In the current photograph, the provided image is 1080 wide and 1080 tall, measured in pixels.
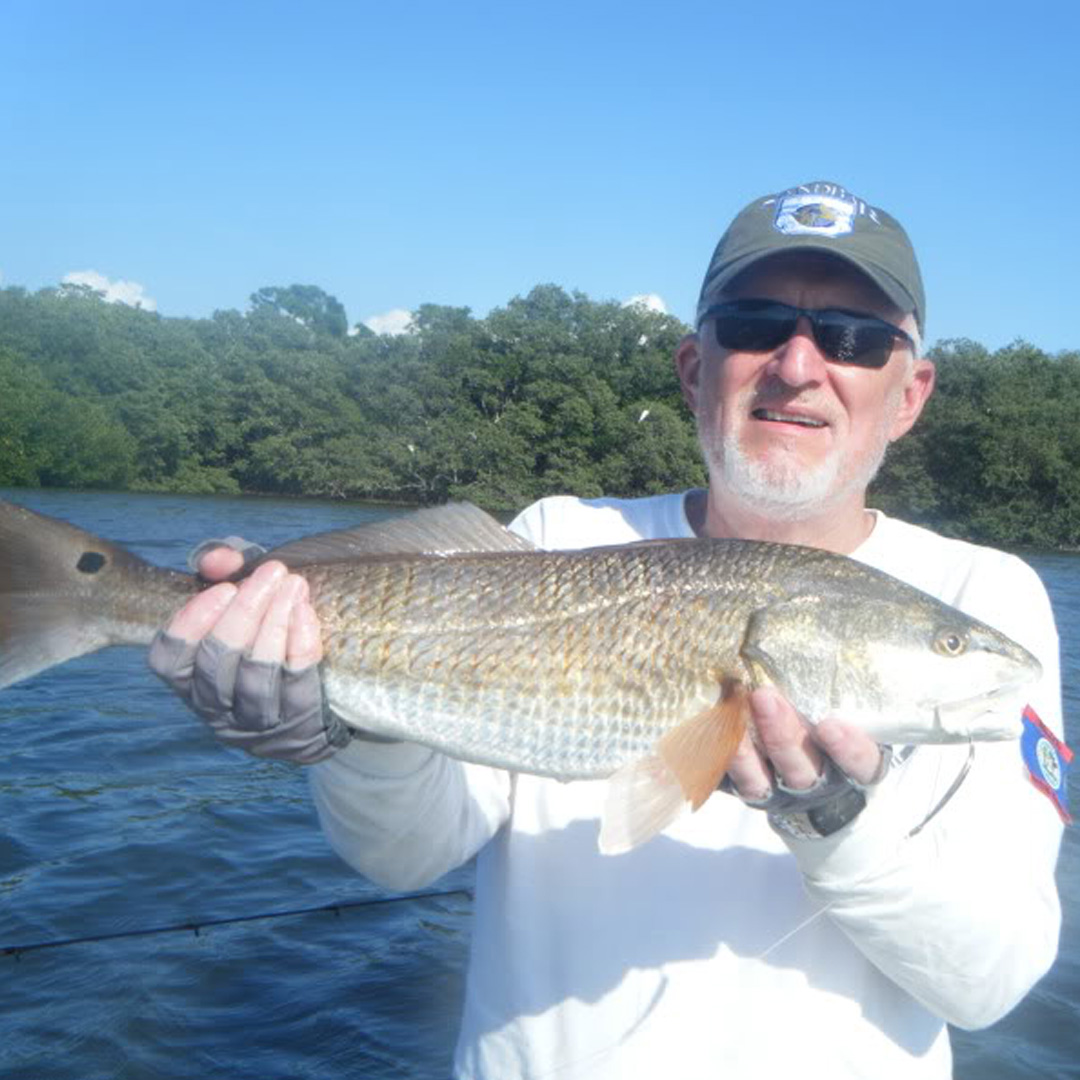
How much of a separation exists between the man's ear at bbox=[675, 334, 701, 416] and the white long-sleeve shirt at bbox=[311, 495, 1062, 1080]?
1099 mm

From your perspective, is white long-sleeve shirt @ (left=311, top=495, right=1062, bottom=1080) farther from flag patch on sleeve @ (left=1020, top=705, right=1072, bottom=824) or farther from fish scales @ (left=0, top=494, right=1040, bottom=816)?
fish scales @ (left=0, top=494, right=1040, bottom=816)

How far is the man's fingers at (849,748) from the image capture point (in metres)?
2.37

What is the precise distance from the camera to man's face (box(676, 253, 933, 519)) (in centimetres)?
309

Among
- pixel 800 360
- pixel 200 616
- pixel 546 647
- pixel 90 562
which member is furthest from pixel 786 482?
pixel 90 562

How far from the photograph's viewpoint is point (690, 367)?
11.8 feet

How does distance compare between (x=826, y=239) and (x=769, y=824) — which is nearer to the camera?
(x=769, y=824)

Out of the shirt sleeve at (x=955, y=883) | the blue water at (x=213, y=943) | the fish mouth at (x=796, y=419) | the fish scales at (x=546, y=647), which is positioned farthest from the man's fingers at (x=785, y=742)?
the blue water at (x=213, y=943)

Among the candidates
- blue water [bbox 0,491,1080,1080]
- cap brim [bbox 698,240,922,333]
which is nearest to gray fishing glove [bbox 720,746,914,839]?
cap brim [bbox 698,240,922,333]

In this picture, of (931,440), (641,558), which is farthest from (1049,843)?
(931,440)

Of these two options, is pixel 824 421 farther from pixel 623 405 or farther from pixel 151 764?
pixel 623 405

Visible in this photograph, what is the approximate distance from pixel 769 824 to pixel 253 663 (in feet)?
3.94

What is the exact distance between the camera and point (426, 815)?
2779mm

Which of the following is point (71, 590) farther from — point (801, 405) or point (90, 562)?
point (801, 405)

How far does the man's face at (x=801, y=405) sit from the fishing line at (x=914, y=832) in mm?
827
